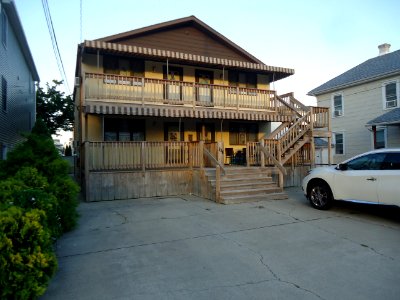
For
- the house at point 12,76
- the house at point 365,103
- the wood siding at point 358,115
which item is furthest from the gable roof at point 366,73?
the house at point 12,76

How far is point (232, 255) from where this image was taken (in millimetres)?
5082

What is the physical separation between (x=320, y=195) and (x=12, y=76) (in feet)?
42.2

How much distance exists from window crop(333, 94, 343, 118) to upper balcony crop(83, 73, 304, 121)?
9.75m

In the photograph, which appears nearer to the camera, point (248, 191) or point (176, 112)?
point (248, 191)

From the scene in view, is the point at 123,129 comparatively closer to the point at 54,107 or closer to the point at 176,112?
the point at 176,112

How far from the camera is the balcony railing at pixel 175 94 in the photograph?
466 inches

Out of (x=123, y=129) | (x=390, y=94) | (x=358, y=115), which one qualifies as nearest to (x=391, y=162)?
(x=123, y=129)

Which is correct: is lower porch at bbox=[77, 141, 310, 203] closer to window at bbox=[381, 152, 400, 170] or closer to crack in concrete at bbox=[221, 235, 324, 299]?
window at bbox=[381, 152, 400, 170]

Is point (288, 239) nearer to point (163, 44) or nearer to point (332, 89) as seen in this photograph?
point (163, 44)

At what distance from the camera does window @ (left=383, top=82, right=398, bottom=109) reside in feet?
63.7

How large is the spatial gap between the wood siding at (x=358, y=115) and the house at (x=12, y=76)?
20702mm

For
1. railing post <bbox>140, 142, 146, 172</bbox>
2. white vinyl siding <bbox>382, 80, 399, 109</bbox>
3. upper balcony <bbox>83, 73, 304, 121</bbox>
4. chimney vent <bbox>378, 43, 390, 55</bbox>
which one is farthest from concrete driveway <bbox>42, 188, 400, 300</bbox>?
chimney vent <bbox>378, 43, 390, 55</bbox>

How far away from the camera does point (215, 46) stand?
16906 mm

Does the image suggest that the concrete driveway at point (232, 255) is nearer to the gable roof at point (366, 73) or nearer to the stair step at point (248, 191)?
the stair step at point (248, 191)
